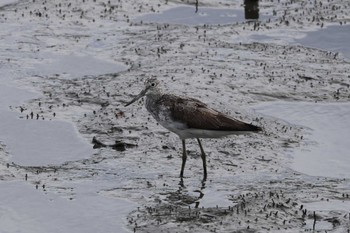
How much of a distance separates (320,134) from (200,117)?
483 cm

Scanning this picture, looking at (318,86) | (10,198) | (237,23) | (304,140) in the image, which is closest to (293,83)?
(318,86)

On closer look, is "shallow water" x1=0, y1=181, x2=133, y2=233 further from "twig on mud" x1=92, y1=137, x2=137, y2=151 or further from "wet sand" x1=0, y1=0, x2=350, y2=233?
"twig on mud" x1=92, y1=137, x2=137, y2=151

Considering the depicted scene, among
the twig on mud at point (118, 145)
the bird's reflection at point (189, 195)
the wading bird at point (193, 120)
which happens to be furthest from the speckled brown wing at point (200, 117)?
the twig on mud at point (118, 145)

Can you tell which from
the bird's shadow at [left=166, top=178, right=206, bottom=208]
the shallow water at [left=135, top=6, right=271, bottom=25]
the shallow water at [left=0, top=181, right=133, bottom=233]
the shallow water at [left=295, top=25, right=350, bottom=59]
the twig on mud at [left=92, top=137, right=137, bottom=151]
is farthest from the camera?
the shallow water at [left=135, top=6, right=271, bottom=25]

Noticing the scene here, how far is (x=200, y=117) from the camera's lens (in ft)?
47.1

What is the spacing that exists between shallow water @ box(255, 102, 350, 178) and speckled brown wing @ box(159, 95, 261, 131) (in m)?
2.25

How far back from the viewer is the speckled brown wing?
1416cm

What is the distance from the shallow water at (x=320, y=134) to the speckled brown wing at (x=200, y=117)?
225 cm

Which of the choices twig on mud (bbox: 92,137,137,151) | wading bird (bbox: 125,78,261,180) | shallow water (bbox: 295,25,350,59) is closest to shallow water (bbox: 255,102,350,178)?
wading bird (bbox: 125,78,261,180)

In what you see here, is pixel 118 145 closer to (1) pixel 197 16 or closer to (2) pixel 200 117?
(2) pixel 200 117

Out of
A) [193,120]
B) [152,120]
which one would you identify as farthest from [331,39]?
[193,120]

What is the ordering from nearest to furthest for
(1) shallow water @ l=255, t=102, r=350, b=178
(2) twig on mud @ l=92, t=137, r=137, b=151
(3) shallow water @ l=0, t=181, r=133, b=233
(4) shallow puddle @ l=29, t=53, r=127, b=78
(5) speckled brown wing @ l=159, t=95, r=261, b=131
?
(3) shallow water @ l=0, t=181, r=133, b=233
(5) speckled brown wing @ l=159, t=95, r=261, b=131
(1) shallow water @ l=255, t=102, r=350, b=178
(2) twig on mud @ l=92, t=137, r=137, b=151
(4) shallow puddle @ l=29, t=53, r=127, b=78

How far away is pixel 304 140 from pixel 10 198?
6.93 metres

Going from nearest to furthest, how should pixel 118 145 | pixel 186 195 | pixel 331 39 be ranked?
pixel 186 195 < pixel 118 145 < pixel 331 39
